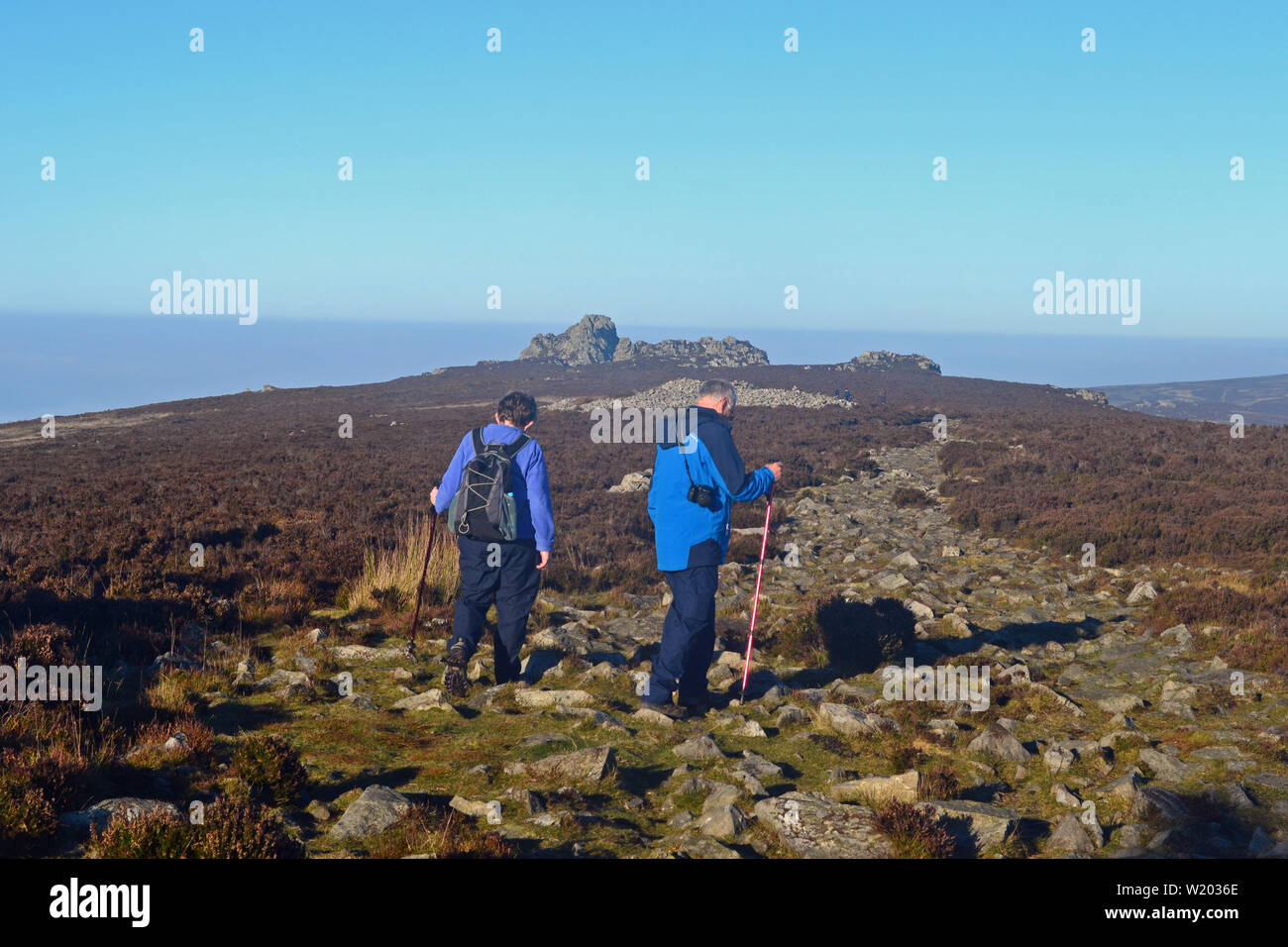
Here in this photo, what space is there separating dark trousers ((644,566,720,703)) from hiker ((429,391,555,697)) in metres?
1.31

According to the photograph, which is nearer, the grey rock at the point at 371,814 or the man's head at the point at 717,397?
the grey rock at the point at 371,814

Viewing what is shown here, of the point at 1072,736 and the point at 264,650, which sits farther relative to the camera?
the point at 264,650

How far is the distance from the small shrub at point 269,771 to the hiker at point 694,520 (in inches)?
118

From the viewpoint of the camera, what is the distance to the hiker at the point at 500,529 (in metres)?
7.46

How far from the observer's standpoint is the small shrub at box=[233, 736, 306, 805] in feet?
16.1

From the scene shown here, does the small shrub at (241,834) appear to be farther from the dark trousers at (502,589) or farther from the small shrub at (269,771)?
the dark trousers at (502,589)

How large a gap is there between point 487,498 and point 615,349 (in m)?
93.8

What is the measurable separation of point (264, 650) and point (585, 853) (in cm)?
544

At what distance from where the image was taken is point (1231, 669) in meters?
8.42

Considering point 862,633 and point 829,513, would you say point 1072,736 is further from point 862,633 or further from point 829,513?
point 829,513

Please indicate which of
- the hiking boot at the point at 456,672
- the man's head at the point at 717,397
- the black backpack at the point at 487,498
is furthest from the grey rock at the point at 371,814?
the man's head at the point at 717,397

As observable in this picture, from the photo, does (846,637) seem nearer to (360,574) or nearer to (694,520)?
(694,520)
